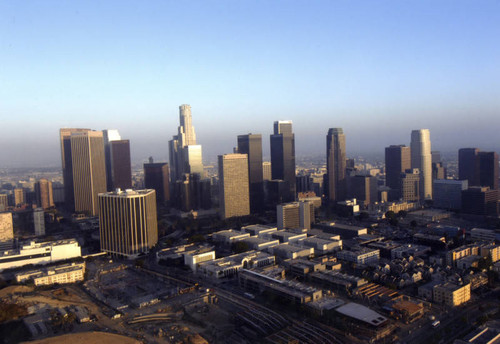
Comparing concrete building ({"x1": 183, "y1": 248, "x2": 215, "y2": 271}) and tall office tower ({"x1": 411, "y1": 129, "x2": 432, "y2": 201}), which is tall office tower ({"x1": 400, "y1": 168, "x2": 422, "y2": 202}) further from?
concrete building ({"x1": 183, "y1": 248, "x2": 215, "y2": 271})

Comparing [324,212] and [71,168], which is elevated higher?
[71,168]

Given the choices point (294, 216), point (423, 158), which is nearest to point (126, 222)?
point (294, 216)

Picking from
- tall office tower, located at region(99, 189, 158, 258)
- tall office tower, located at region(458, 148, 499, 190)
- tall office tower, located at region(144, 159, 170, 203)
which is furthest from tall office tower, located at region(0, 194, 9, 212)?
tall office tower, located at region(458, 148, 499, 190)

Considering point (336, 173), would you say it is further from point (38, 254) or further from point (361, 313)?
point (361, 313)

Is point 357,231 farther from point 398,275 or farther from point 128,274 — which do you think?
point 128,274

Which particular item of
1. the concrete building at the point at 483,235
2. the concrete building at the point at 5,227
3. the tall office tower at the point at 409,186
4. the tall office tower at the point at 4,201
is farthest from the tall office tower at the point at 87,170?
the concrete building at the point at 483,235

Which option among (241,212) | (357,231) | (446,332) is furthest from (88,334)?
(241,212)
